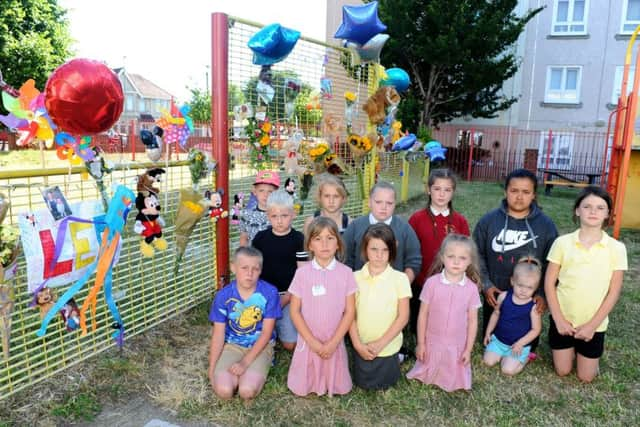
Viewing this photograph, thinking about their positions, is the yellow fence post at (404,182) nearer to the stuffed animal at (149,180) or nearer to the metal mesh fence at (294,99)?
the metal mesh fence at (294,99)

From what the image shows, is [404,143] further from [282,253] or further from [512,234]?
[282,253]

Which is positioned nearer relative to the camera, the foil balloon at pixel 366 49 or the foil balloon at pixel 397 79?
the foil balloon at pixel 366 49

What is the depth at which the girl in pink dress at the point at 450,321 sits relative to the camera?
9.71 feet

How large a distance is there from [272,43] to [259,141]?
0.85 m

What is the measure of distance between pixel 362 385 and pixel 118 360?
1622 millimetres

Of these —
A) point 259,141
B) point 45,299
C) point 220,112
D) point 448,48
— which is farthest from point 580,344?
point 448,48

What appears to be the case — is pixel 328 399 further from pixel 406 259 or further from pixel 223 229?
pixel 223 229

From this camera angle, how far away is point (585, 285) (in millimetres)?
3080

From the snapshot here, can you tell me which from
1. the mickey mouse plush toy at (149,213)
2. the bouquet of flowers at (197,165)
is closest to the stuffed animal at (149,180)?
the mickey mouse plush toy at (149,213)

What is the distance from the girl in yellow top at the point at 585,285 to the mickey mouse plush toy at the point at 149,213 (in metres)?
2.64

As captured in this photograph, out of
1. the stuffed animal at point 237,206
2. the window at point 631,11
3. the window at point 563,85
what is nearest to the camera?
the stuffed animal at point 237,206

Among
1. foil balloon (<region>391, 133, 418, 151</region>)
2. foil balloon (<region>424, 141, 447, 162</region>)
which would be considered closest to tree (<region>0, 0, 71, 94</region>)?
foil balloon (<region>424, 141, 447, 162</region>)

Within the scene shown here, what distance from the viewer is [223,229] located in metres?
4.14

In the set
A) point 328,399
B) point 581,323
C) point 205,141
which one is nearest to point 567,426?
point 581,323
